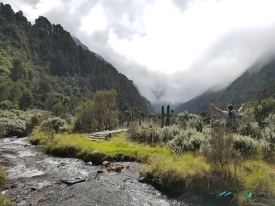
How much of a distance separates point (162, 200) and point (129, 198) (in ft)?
4.49

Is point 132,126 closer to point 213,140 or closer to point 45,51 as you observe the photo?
point 213,140

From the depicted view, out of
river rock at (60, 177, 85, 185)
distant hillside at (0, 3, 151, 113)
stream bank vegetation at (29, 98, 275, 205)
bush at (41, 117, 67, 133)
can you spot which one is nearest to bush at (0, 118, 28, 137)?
bush at (41, 117, 67, 133)

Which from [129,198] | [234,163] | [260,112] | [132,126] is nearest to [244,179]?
[234,163]

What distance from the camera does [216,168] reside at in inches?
441

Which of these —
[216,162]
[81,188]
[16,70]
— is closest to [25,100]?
[16,70]

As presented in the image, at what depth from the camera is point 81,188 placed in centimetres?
1148

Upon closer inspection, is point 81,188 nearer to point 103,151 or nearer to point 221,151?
point 103,151

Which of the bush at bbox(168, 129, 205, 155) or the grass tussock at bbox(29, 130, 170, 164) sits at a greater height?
the bush at bbox(168, 129, 205, 155)

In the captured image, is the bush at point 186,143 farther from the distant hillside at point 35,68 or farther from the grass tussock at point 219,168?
the distant hillside at point 35,68

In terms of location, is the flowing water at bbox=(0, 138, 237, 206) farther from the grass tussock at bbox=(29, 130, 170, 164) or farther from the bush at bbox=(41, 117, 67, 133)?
the bush at bbox=(41, 117, 67, 133)

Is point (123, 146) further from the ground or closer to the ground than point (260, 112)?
closer to the ground

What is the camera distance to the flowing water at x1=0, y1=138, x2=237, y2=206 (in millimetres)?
9836

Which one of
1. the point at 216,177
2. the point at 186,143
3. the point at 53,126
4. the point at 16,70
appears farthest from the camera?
the point at 16,70

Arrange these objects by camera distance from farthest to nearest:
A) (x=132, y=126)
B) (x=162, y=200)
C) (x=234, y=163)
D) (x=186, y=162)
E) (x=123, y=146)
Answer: (x=132, y=126) < (x=123, y=146) < (x=186, y=162) < (x=234, y=163) < (x=162, y=200)
